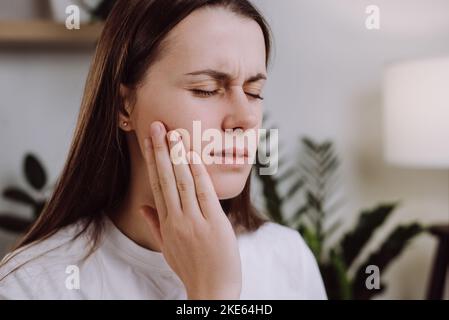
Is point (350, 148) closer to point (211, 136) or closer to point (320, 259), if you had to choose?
point (320, 259)

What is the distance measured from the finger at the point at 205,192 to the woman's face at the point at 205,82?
39 mm

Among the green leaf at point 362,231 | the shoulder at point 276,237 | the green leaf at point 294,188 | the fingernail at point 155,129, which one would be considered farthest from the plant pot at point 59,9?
the green leaf at point 362,231

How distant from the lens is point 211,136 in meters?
0.66

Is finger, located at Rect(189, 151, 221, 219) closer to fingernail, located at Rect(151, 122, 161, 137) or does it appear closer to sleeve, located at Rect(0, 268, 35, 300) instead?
fingernail, located at Rect(151, 122, 161, 137)

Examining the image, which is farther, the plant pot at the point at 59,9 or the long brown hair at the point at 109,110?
the plant pot at the point at 59,9

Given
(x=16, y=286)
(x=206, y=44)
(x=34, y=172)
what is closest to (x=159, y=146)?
(x=206, y=44)

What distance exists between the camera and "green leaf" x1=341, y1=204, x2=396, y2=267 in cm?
116

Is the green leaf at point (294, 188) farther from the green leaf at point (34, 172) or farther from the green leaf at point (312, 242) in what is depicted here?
the green leaf at point (34, 172)

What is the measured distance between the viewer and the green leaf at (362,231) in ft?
3.81

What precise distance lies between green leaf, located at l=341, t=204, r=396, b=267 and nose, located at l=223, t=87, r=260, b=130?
603 millimetres

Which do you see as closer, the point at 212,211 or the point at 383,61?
the point at 212,211

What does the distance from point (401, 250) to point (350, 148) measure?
25 cm

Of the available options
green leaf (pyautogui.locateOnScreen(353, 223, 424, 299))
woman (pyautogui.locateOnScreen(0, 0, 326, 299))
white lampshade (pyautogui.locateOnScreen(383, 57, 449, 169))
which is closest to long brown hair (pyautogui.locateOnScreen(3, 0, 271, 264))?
woman (pyautogui.locateOnScreen(0, 0, 326, 299))
